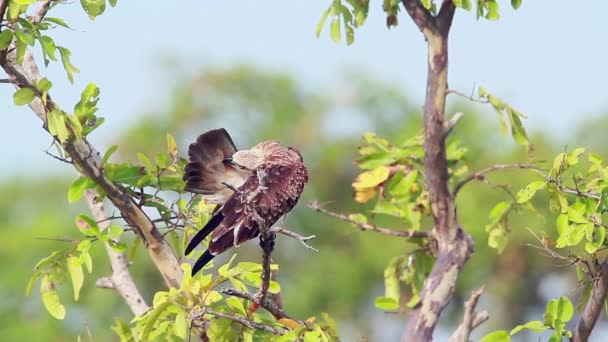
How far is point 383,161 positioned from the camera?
243 inches

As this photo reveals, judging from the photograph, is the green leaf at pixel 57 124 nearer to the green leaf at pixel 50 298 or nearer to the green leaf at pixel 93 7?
the green leaf at pixel 93 7

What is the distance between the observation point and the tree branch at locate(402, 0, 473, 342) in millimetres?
5828

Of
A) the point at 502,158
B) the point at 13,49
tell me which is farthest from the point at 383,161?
the point at 502,158

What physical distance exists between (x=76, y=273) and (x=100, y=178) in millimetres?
379

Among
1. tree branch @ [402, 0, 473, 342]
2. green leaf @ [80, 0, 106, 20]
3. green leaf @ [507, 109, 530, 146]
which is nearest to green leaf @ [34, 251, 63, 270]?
green leaf @ [80, 0, 106, 20]

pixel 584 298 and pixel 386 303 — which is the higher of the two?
pixel 386 303

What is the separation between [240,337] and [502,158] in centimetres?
1992

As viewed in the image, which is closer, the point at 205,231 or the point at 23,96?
the point at 23,96

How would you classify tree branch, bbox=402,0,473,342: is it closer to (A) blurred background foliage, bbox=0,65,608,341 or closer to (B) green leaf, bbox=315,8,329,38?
(B) green leaf, bbox=315,8,329,38

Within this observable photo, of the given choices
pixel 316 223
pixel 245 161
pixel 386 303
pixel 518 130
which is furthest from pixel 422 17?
pixel 316 223

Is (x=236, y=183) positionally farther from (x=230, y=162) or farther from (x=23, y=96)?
(x=23, y=96)

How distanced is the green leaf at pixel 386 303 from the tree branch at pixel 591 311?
934mm

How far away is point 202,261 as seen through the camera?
4.54 meters

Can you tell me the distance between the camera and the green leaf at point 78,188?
15.2ft
